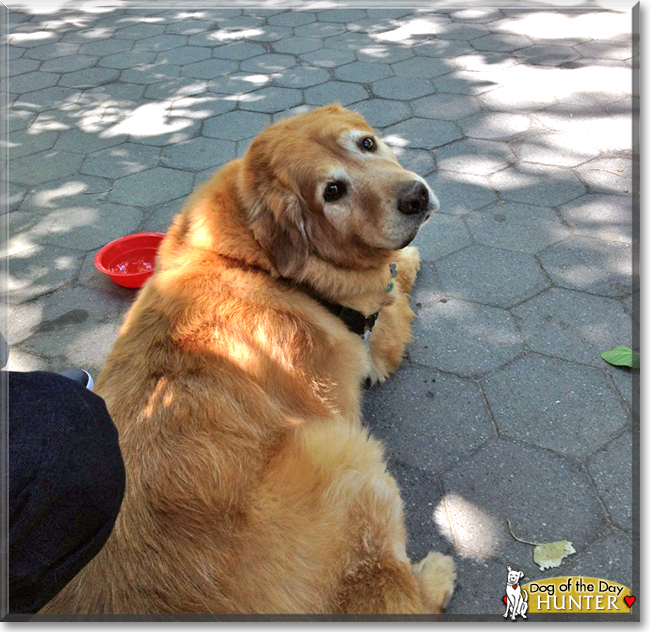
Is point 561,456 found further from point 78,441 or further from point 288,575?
point 78,441

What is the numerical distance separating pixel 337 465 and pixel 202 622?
781 mm

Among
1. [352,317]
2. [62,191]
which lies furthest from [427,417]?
[62,191]

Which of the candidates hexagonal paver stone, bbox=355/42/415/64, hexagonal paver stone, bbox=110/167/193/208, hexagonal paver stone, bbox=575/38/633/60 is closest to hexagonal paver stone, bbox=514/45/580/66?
hexagonal paver stone, bbox=575/38/633/60

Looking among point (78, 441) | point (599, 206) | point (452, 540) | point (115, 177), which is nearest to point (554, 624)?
point (452, 540)

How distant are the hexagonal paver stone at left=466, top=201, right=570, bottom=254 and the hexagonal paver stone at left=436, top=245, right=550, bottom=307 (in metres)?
0.11

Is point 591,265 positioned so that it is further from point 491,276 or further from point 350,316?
point 350,316

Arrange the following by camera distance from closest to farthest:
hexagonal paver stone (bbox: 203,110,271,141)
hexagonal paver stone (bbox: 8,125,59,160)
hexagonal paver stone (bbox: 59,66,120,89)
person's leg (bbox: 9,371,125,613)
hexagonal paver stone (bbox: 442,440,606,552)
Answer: person's leg (bbox: 9,371,125,613) < hexagonal paver stone (bbox: 442,440,606,552) < hexagonal paver stone (bbox: 203,110,271,141) < hexagonal paver stone (bbox: 8,125,59,160) < hexagonal paver stone (bbox: 59,66,120,89)

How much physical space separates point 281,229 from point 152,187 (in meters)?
3.07

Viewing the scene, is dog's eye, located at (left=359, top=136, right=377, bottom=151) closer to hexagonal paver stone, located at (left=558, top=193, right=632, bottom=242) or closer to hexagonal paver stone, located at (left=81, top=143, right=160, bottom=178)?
hexagonal paver stone, located at (left=558, top=193, right=632, bottom=242)

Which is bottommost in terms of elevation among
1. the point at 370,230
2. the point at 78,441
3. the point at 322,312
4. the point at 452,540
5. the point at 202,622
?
the point at 452,540

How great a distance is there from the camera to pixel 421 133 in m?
5.40

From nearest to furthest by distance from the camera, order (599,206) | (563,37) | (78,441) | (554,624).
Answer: (78,441), (554,624), (599,206), (563,37)

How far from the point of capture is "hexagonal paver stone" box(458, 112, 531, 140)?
5254 millimetres

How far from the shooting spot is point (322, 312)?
2.78 m
